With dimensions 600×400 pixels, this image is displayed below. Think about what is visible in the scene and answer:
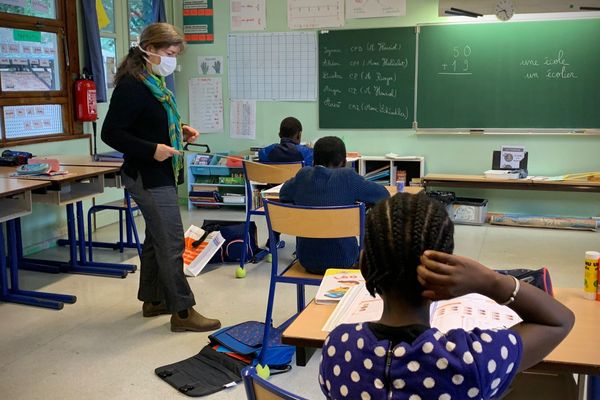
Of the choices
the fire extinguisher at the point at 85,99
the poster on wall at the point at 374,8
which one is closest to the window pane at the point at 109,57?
the fire extinguisher at the point at 85,99

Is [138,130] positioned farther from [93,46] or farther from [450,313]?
[93,46]

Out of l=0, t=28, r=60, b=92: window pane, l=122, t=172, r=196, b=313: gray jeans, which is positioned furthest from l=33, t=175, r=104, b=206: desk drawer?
Answer: l=0, t=28, r=60, b=92: window pane

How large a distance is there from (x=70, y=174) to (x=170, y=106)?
1167 mm

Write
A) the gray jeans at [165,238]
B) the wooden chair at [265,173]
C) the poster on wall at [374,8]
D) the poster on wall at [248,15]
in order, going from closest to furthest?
1. the gray jeans at [165,238]
2. the wooden chair at [265,173]
3. the poster on wall at [374,8]
4. the poster on wall at [248,15]

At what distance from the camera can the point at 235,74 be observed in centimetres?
679

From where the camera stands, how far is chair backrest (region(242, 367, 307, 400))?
1105 mm

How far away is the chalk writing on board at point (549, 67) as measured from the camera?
5730mm

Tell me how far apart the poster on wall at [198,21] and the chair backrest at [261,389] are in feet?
19.9

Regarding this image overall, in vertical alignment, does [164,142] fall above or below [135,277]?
above

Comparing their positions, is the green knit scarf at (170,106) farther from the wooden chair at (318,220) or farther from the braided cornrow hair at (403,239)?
the braided cornrow hair at (403,239)

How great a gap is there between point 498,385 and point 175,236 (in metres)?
2.39

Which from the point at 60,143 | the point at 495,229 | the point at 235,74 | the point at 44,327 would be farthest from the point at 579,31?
the point at 44,327

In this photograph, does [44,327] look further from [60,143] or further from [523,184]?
[523,184]

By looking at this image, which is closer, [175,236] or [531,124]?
[175,236]
